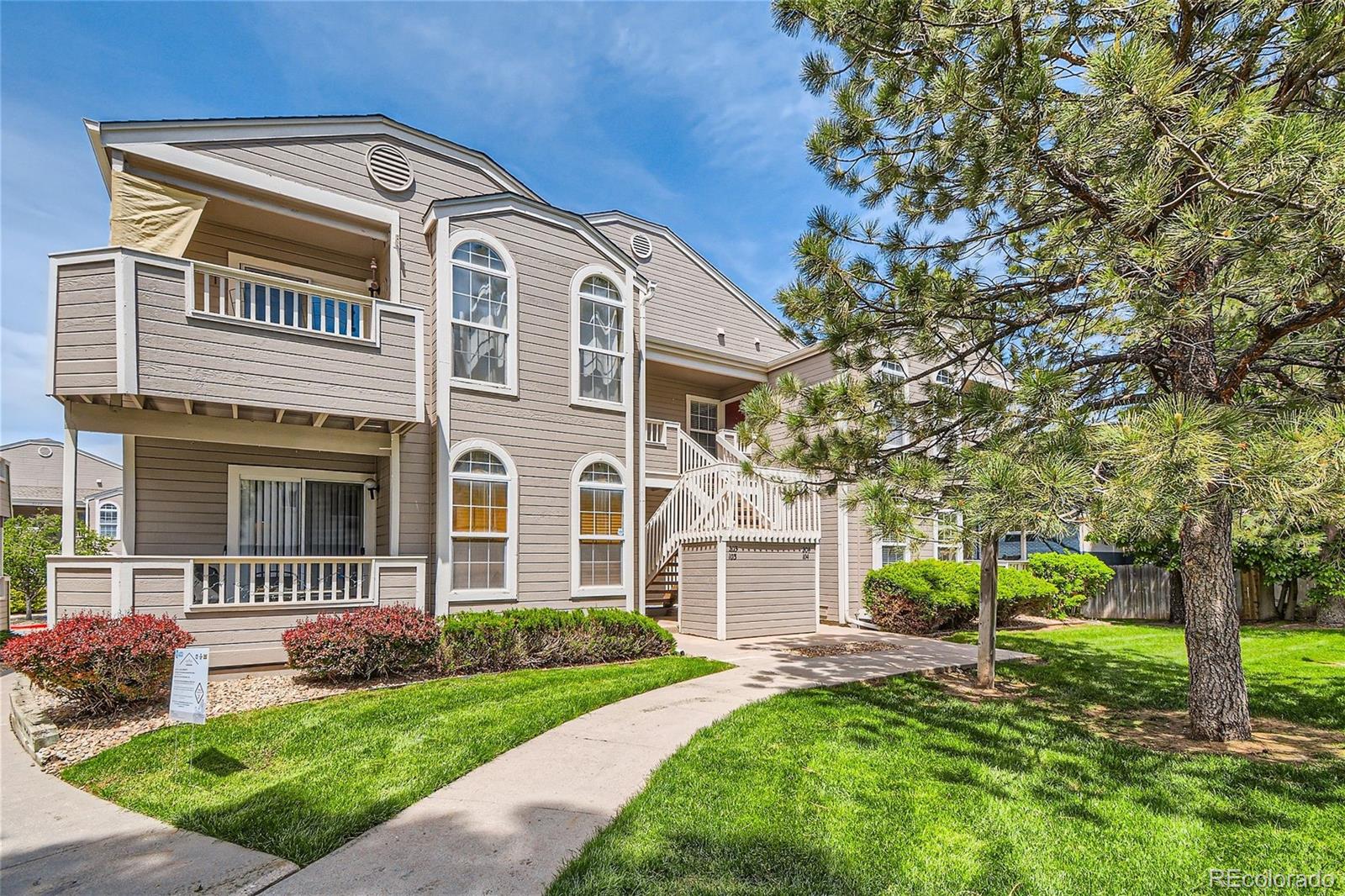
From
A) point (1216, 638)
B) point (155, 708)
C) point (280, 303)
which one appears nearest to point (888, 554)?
point (1216, 638)

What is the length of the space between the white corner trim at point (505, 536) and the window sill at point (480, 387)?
2.53ft

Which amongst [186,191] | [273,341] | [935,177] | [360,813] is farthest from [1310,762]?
[186,191]

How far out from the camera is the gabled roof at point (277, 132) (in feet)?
27.9

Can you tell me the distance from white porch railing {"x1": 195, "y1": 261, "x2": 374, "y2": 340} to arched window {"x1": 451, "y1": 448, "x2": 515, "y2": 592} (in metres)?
2.41

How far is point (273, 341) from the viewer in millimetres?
8094

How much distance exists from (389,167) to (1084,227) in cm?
989

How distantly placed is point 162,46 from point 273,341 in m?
4.89

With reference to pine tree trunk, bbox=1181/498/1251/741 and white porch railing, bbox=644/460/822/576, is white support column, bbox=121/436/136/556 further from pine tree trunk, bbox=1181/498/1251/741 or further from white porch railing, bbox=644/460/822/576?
pine tree trunk, bbox=1181/498/1251/741

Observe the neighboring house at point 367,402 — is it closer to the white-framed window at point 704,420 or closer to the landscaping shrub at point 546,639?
the landscaping shrub at point 546,639

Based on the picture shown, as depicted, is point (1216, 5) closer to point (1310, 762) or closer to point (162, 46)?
point (1310, 762)

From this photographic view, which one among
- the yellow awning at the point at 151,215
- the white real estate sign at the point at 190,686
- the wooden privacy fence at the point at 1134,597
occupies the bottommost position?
the wooden privacy fence at the point at 1134,597

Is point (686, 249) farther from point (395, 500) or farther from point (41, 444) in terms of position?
point (41, 444)

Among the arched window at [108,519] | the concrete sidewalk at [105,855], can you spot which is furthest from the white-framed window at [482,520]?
the arched window at [108,519]

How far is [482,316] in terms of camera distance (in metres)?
10.4
